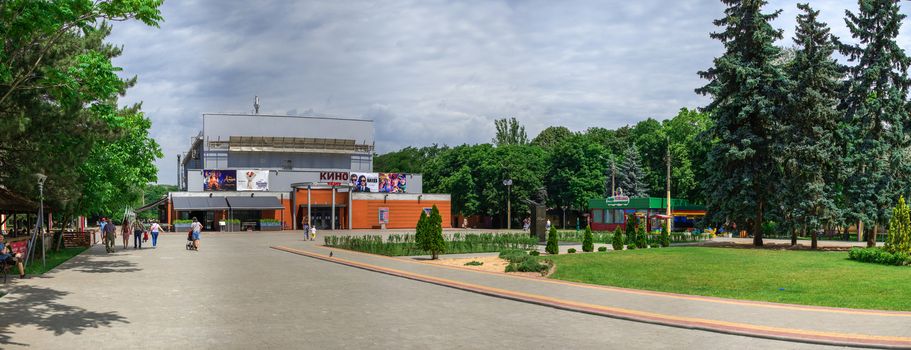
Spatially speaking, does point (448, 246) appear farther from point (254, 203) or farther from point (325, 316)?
point (254, 203)

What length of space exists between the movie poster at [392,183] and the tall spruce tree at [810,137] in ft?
167

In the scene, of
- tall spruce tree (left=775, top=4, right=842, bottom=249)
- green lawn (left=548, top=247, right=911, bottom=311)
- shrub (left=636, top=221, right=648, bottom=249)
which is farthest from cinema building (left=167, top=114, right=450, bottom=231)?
green lawn (left=548, top=247, right=911, bottom=311)

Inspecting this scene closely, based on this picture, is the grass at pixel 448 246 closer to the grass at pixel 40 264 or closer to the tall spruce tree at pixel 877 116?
the grass at pixel 40 264

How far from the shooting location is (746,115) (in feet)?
115

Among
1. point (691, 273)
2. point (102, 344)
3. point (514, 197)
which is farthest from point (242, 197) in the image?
point (102, 344)

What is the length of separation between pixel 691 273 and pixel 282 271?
42.3 ft

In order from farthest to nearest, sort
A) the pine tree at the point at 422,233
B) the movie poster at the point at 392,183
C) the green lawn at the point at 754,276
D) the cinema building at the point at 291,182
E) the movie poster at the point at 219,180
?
1. the movie poster at the point at 392,183
2. the movie poster at the point at 219,180
3. the cinema building at the point at 291,182
4. the pine tree at the point at 422,233
5. the green lawn at the point at 754,276

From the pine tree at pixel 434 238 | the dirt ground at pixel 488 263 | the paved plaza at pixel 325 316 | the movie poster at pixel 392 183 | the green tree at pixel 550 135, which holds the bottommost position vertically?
the dirt ground at pixel 488 263

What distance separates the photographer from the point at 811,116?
34.4m

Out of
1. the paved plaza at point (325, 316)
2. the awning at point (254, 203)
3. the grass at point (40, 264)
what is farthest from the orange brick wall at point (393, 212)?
the paved plaza at point (325, 316)

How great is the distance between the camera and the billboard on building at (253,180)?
71.9 metres

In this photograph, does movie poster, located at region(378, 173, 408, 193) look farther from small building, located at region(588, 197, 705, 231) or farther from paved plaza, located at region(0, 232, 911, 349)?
paved plaza, located at region(0, 232, 911, 349)

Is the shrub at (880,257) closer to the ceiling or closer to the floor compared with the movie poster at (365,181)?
closer to the floor

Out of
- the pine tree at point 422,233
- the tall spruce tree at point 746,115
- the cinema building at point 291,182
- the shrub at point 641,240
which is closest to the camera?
the pine tree at point 422,233
